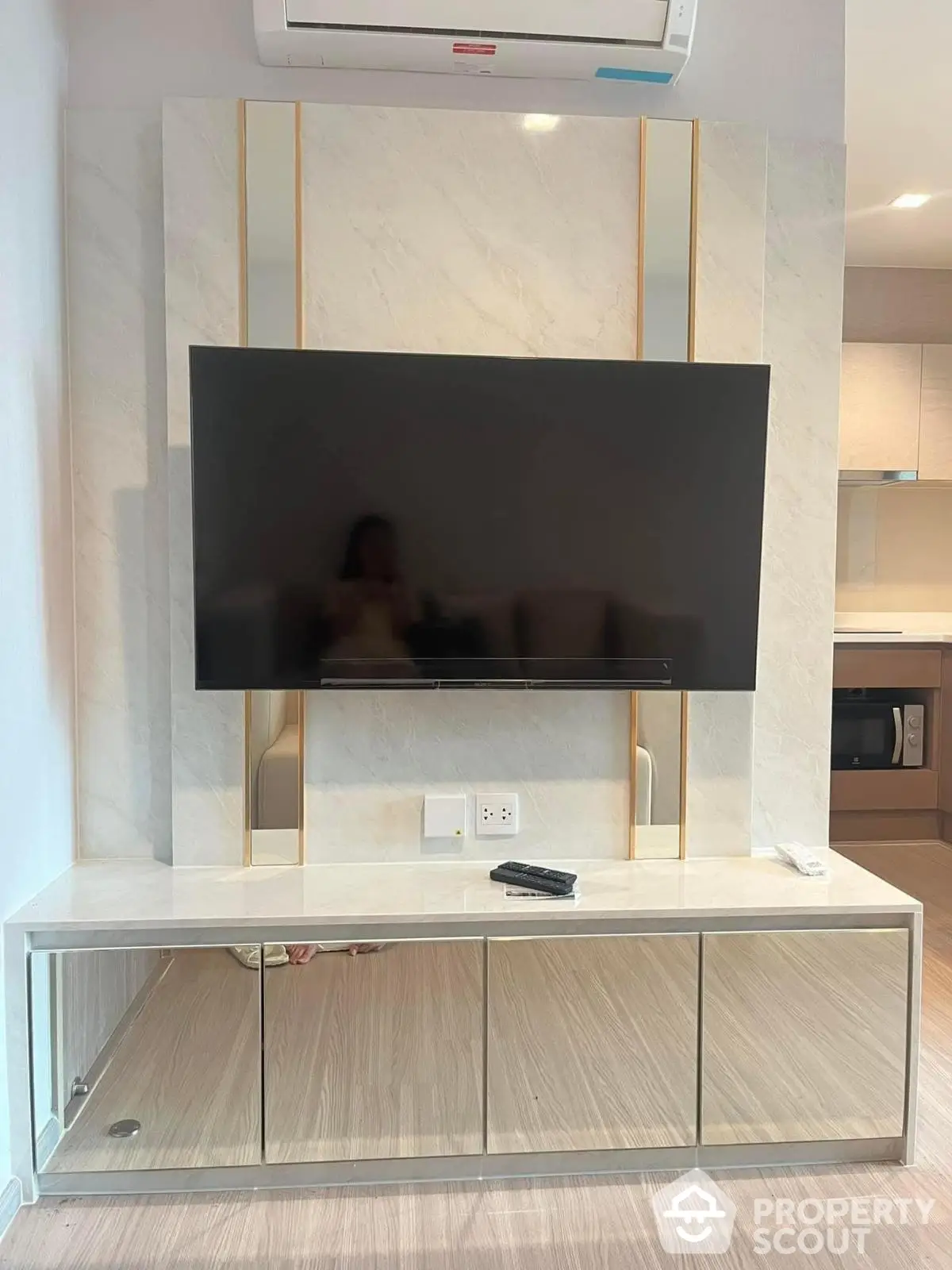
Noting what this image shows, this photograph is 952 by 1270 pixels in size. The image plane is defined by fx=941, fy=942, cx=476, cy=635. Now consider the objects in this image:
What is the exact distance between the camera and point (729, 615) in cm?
223

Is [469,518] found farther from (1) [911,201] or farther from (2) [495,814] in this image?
(1) [911,201]

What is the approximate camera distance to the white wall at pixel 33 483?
191 cm

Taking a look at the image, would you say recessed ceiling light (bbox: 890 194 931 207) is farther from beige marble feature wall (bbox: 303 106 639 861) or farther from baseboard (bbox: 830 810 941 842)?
baseboard (bbox: 830 810 941 842)

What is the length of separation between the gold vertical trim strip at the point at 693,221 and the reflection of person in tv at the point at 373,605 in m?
0.90

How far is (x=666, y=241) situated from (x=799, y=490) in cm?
71

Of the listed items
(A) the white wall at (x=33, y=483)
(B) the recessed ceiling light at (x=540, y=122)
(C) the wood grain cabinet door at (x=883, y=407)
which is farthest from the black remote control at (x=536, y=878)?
(C) the wood grain cabinet door at (x=883, y=407)

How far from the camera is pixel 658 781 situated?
93.9 inches

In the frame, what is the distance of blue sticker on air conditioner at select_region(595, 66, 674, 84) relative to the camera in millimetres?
2283

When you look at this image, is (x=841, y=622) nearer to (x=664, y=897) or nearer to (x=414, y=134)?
(x=664, y=897)

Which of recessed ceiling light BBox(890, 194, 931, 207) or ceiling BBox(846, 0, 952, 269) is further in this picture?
recessed ceiling light BBox(890, 194, 931, 207)

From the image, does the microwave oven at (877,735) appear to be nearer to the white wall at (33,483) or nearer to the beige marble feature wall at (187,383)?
the beige marble feature wall at (187,383)

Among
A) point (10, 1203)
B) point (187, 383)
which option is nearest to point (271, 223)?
point (187, 383)

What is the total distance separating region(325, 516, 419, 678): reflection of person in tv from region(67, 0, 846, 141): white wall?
1.10 metres

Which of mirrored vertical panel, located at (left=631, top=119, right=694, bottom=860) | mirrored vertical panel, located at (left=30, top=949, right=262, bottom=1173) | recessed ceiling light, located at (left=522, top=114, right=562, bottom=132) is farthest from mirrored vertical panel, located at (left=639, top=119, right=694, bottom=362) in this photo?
mirrored vertical panel, located at (left=30, top=949, right=262, bottom=1173)
